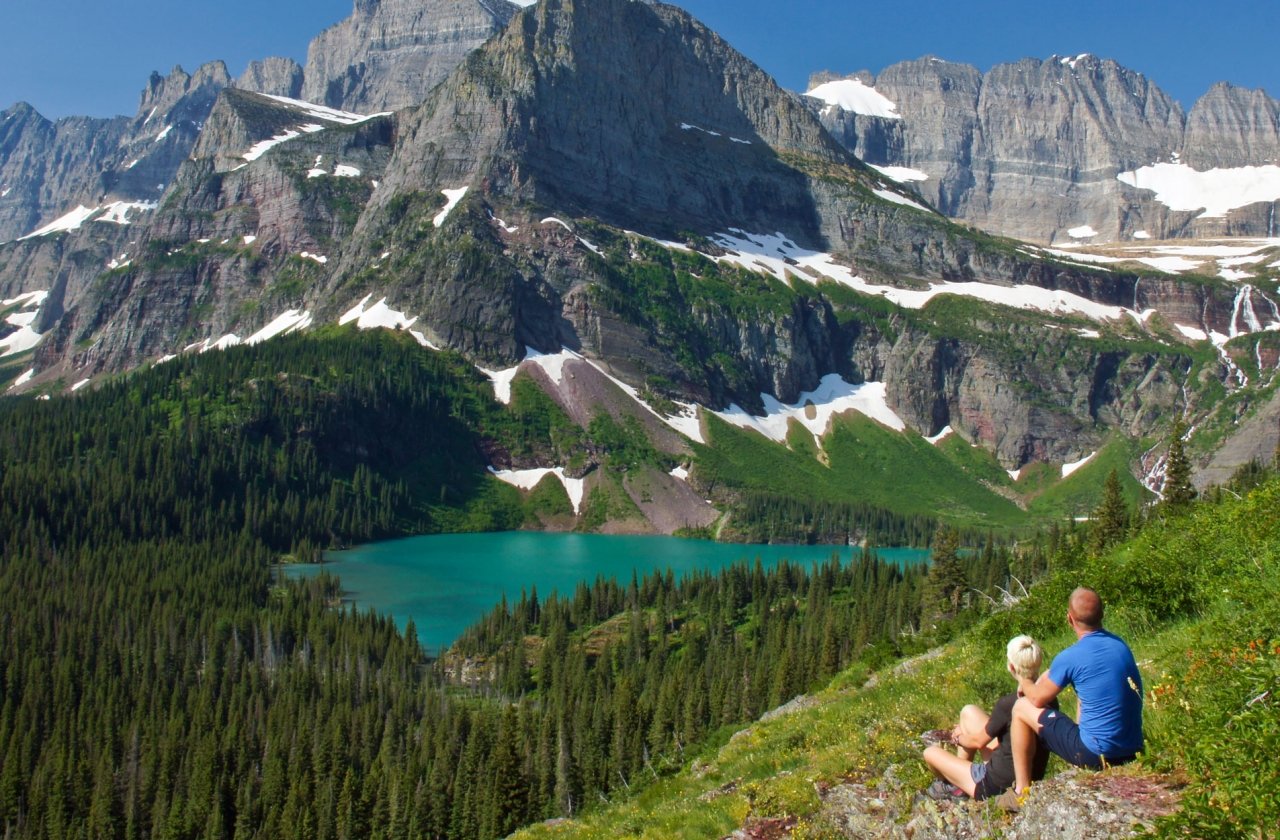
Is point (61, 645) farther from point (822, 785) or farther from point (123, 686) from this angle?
point (822, 785)

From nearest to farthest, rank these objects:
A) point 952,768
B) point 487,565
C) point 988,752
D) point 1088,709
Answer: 1. point 1088,709
2. point 952,768
3. point 988,752
4. point 487,565

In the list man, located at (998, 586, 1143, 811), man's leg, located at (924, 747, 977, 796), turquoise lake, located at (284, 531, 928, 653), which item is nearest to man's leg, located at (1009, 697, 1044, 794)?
man, located at (998, 586, 1143, 811)

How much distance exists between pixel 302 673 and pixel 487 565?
63804mm

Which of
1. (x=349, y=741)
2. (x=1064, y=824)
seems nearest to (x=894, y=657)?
(x=1064, y=824)

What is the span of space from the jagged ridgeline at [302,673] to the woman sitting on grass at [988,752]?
2227 centimetres

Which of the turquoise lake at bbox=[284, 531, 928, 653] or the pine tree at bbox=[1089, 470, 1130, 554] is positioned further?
the turquoise lake at bbox=[284, 531, 928, 653]

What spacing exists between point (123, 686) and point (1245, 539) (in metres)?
79.1

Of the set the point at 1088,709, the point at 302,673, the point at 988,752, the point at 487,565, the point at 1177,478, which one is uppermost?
the point at 1177,478

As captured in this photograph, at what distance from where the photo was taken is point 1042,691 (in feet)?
38.9

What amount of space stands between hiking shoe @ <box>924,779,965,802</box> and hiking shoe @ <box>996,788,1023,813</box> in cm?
105

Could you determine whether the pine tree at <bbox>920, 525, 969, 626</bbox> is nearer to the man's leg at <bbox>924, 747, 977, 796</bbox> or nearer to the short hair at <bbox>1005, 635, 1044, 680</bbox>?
the man's leg at <bbox>924, 747, 977, 796</bbox>

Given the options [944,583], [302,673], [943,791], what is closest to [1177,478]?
[944,583]

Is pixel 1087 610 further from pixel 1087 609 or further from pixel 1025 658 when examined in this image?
pixel 1025 658

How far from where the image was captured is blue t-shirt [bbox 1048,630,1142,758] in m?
11.3
